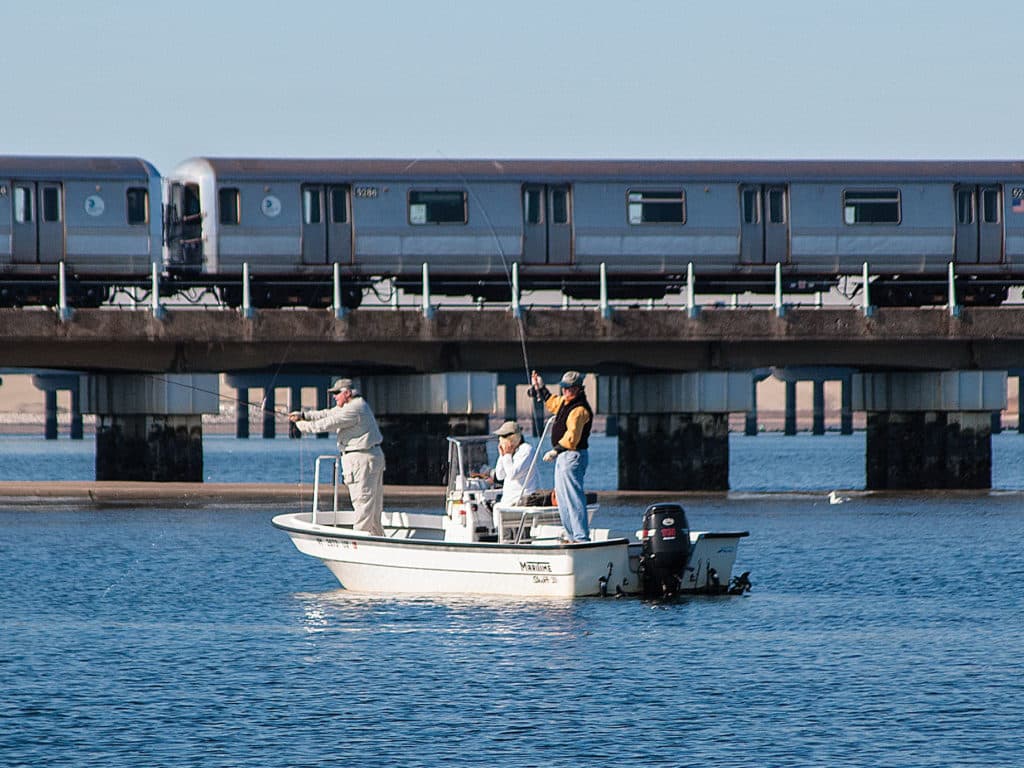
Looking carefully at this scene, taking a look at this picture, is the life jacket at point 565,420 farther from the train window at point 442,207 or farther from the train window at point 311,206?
the train window at point 442,207

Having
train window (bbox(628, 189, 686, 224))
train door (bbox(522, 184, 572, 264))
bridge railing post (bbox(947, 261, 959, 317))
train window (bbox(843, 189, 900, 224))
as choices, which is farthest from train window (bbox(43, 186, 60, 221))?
bridge railing post (bbox(947, 261, 959, 317))

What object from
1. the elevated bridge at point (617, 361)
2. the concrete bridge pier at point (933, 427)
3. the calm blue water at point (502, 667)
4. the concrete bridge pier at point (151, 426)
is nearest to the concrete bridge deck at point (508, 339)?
the elevated bridge at point (617, 361)

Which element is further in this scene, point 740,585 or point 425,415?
point 425,415

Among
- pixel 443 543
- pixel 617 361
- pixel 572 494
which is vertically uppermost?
pixel 617 361

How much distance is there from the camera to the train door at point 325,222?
40.9m

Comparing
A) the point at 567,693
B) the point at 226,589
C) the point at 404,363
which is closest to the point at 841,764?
the point at 567,693

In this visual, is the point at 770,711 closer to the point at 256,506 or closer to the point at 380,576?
the point at 380,576

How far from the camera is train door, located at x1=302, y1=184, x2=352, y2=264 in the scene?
1612 inches

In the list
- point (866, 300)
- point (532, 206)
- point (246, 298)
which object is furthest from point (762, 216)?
point (246, 298)

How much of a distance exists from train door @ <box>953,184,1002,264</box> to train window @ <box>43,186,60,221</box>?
2193 centimetres

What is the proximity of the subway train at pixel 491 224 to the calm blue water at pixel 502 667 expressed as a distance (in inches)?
518

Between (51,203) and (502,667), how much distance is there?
86.0 feet

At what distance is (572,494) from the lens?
20.6m

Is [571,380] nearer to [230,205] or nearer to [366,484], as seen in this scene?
[366,484]
